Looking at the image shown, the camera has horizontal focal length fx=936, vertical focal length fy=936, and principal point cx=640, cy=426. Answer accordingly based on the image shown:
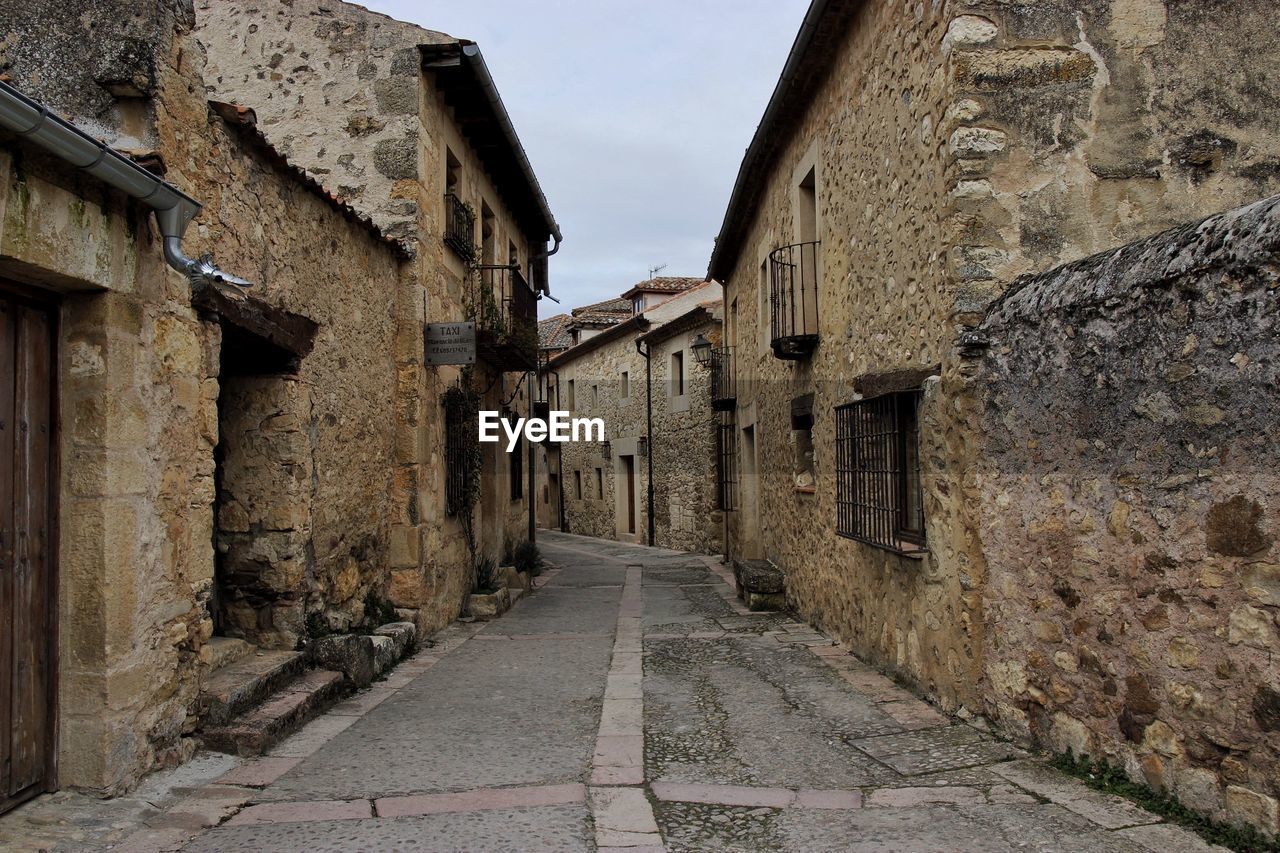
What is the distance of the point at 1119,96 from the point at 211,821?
17.0 ft

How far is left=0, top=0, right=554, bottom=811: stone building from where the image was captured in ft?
11.1

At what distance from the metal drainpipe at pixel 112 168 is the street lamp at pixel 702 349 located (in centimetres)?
1119

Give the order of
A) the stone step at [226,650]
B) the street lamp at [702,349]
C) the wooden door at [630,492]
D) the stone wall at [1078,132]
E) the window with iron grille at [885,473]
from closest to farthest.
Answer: the stone wall at [1078,132] < the stone step at [226,650] < the window with iron grille at [885,473] < the street lamp at [702,349] < the wooden door at [630,492]

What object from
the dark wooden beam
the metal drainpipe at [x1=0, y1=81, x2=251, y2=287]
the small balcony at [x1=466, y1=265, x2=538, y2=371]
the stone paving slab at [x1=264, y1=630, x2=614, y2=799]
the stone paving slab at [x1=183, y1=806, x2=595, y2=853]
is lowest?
the stone paving slab at [x1=264, y1=630, x2=614, y2=799]

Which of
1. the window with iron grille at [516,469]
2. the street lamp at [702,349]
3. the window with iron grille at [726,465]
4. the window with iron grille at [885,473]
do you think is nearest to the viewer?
the window with iron grille at [885,473]

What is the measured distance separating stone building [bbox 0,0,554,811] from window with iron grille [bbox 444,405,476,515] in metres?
2.49

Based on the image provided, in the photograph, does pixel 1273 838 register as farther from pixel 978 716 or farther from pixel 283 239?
pixel 283 239

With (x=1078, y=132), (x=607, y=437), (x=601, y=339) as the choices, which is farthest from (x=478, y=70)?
(x=607, y=437)

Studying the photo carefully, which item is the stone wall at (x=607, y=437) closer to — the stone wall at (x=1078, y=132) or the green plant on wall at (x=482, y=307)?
the green plant on wall at (x=482, y=307)

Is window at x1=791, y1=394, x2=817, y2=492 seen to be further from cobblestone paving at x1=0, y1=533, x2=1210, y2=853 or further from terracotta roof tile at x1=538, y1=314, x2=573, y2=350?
terracotta roof tile at x1=538, y1=314, x2=573, y2=350

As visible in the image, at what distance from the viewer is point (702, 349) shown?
15.4m

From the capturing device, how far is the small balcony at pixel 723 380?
1498 centimetres

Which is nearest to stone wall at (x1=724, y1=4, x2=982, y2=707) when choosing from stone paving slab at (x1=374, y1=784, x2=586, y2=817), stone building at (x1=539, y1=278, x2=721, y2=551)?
stone paving slab at (x1=374, y1=784, x2=586, y2=817)

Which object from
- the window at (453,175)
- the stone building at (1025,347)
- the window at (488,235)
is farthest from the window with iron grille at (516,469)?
the stone building at (1025,347)
